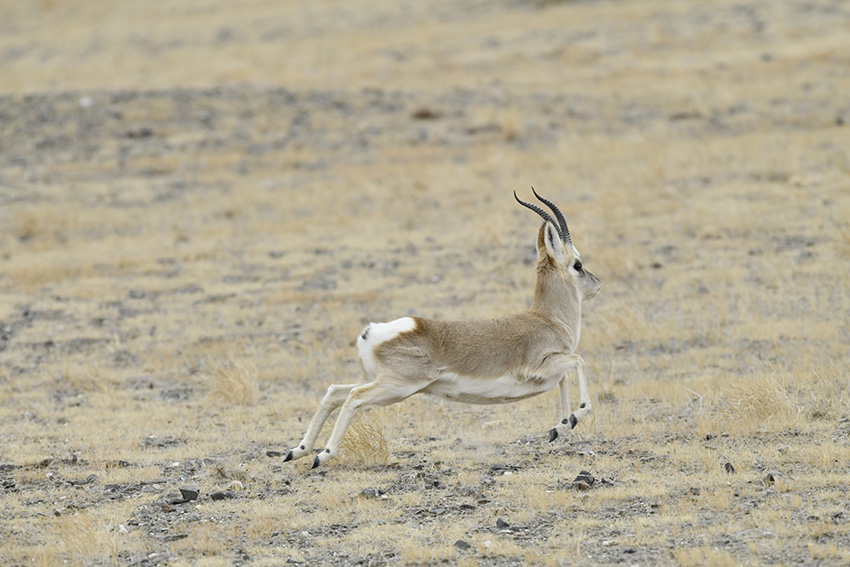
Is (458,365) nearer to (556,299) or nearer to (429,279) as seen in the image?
(556,299)

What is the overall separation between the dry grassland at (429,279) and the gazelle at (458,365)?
1.44 ft

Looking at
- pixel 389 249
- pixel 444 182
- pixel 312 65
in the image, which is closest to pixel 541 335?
pixel 389 249

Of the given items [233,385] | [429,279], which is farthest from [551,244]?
[429,279]

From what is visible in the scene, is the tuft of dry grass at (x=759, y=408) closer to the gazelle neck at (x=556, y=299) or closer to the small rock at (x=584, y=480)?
the gazelle neck at (x=556, y=299)

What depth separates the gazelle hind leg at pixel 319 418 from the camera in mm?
8219

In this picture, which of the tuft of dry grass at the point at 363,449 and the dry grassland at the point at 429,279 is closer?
the dry grassland at the point at 429,279

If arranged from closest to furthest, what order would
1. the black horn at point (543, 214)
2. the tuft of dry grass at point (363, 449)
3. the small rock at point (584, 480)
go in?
the small rock at point (584, 480) → the tuft of dry grass at point (363, 449) → the black horn at point (543, 214)

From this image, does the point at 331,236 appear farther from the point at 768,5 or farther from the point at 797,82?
the point at 768,5

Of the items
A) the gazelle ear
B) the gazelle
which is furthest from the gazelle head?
the gazelle

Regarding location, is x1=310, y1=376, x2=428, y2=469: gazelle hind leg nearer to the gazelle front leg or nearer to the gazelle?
the gazelle

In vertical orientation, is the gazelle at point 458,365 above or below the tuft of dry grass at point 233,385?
above

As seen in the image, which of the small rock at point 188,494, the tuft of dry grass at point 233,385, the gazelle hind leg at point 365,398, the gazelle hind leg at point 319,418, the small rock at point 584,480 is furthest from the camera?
the tuft of dry grass at point 233,385

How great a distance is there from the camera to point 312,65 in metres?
33.4

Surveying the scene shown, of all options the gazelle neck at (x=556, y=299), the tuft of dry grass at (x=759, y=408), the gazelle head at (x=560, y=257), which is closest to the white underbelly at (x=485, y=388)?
the gazelle neck at (x=556, y=299)
